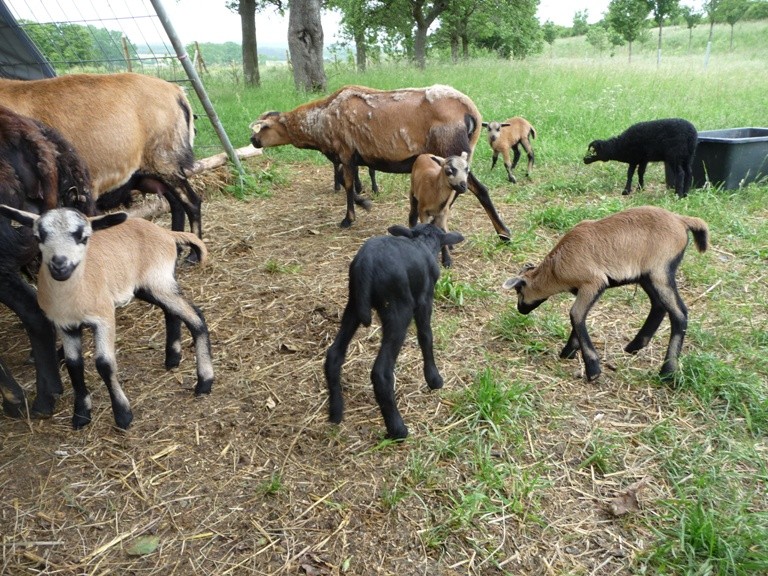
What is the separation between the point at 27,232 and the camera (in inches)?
139

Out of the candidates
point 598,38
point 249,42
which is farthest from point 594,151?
point 598,38

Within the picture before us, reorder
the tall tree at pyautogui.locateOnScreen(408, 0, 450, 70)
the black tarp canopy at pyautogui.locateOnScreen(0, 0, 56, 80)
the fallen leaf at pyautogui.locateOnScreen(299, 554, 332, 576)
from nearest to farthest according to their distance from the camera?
the fallen leaf at pyautogui.locateOnScreen(299, 554, 332, 576)
the black tarp canopy at pyautogui.locateOnScreen(0, 0, 56, 80)
the tall tree at pyautogui.locateOnScreen(408, 0, 450, 70)

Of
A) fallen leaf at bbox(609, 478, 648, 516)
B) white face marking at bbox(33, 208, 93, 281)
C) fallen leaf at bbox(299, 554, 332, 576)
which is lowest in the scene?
fallen leaf at bbox(299, 554, 332, 576)

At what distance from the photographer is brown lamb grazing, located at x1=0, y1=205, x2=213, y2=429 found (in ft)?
9.83

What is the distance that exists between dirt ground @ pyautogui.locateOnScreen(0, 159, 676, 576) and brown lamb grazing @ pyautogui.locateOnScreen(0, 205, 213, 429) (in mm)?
287

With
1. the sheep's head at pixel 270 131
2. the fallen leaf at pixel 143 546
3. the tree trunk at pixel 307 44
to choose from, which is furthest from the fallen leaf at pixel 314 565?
the tree trunk at pixel 307 44

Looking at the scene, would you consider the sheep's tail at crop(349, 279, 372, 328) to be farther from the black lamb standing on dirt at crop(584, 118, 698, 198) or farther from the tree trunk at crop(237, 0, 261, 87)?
the tree trunk at crop(237, 0, 261, 87)

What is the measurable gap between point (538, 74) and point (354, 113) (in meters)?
11.0

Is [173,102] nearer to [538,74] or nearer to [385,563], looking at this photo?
[385,563]

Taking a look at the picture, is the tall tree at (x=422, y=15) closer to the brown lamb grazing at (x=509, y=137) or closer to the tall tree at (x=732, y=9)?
the brown lamb grazing at (x=509, y=137)

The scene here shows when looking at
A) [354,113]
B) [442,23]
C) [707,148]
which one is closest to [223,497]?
[354,113]

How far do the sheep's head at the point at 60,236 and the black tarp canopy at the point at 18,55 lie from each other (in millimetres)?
4491

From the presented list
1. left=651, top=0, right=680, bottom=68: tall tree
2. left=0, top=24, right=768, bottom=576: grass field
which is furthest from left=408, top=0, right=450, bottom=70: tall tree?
left=0, top=24, right=768, bottom=576: grass field

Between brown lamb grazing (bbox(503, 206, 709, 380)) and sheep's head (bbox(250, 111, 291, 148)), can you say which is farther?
sheep's head (bbox(250, 111, 291, 148))
